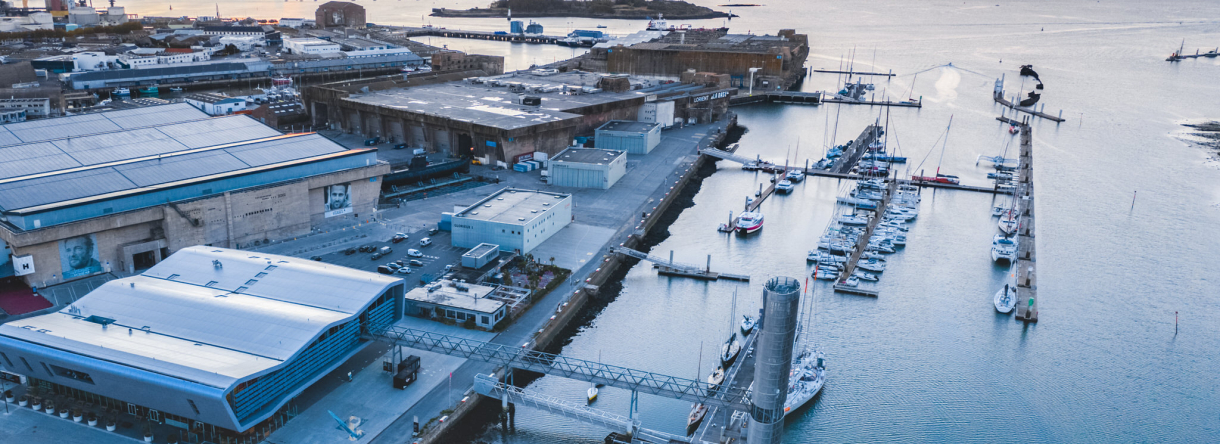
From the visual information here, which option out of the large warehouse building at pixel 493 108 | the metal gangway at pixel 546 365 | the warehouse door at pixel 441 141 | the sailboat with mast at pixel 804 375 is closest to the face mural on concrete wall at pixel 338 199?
the large warehouse building at pixel 493 108

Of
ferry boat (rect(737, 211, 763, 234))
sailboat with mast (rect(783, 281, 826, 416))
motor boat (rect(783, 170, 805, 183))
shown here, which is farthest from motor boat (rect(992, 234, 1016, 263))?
motor boat (rect(783, 170, 805, 183))

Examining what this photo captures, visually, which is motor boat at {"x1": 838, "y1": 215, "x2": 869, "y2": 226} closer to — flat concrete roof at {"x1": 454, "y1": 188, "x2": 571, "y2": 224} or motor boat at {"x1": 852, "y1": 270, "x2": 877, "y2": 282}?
motor boat at {"x1": 852, "y1": 270, "x2": 877, "y2": 282}

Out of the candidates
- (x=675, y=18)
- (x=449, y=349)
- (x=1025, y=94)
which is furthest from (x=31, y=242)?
(x=675, y=18)

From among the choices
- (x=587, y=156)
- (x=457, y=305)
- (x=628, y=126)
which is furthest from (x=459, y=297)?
(x=628, y=126)

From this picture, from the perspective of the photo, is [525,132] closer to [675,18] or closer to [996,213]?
[996,213]

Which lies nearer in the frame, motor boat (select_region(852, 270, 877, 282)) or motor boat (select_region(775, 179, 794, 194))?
motor boat (select_region(852, 270, 877, 282))

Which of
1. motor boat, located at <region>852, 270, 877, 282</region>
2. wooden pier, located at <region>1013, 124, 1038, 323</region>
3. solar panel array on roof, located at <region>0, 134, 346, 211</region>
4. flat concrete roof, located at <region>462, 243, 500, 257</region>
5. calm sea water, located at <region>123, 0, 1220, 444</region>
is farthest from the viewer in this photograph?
motor boat, located at <region>852, 270, 877, 282</region>

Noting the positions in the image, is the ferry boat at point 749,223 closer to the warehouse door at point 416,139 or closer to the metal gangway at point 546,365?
the metal gangway at point 546,365
